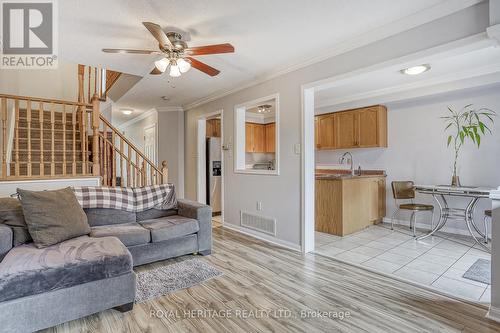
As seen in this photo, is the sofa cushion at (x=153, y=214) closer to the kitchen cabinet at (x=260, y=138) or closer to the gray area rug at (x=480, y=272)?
the gray area rug at (x=480, y=272)

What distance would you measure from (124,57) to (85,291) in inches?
104

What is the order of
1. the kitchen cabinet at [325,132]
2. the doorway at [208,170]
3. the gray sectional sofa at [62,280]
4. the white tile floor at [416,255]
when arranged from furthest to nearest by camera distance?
the doorway at [208,170] → the kitchen cabinet at [325,132] → the white tile floor at [416,255] → the gray sectional sofa at [62,280]

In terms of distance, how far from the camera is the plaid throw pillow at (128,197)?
9.88ft

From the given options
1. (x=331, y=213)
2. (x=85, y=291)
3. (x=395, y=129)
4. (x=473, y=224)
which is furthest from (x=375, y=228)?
(x=85, y=291)

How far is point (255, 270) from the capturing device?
2.86 metres

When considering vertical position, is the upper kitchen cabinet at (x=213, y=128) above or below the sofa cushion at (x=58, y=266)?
above

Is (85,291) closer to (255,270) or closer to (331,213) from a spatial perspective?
(255,270)

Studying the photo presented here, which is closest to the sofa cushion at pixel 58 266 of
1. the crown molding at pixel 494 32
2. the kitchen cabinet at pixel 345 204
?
the kitchen cabinet at pixel 345 204

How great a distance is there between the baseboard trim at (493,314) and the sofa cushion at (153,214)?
3.32 m

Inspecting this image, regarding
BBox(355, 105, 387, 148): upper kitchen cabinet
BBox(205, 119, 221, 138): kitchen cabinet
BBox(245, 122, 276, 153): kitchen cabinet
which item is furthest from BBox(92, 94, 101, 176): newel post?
BBox(355, 105, 387, 148): upper kitchen cabinet

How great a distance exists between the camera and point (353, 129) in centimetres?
520

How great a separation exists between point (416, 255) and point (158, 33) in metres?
3.71

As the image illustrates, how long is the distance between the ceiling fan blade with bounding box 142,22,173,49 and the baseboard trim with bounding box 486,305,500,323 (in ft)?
10.8

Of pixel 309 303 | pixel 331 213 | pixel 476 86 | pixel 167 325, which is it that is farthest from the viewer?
pixel 331 213
